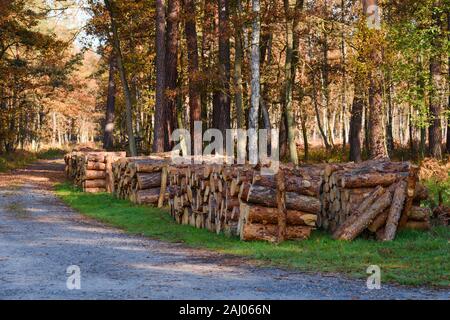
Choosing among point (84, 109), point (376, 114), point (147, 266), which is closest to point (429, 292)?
point (147, 266)

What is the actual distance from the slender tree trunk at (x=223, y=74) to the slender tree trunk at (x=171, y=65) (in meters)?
2.02

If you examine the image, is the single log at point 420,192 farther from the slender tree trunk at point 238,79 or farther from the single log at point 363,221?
the slender tree trunk at point 238,79

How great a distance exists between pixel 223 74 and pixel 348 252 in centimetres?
1753

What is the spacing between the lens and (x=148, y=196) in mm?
20969

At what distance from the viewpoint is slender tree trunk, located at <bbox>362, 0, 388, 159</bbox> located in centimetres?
2336

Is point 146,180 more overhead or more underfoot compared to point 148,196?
more overhead

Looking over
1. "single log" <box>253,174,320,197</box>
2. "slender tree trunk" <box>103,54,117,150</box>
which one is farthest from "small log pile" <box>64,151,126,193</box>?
"slender tree trunk" <box>103,54,117,150</box>

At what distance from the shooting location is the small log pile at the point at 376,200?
12930mm

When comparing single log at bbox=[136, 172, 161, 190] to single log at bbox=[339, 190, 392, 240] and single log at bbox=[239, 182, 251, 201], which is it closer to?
single log at bbox=[239, 182, 251, 201]

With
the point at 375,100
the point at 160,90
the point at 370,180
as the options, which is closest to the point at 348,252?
the point at 370,180

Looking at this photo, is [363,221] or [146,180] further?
[146,180]

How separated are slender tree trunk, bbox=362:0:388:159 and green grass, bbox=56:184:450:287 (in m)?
9.69

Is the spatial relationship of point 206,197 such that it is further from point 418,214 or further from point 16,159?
point 16,159

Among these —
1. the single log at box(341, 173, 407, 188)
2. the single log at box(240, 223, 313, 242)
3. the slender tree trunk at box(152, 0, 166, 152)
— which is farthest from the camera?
the slender tree trunk at box(152, 0, 166, 152)
